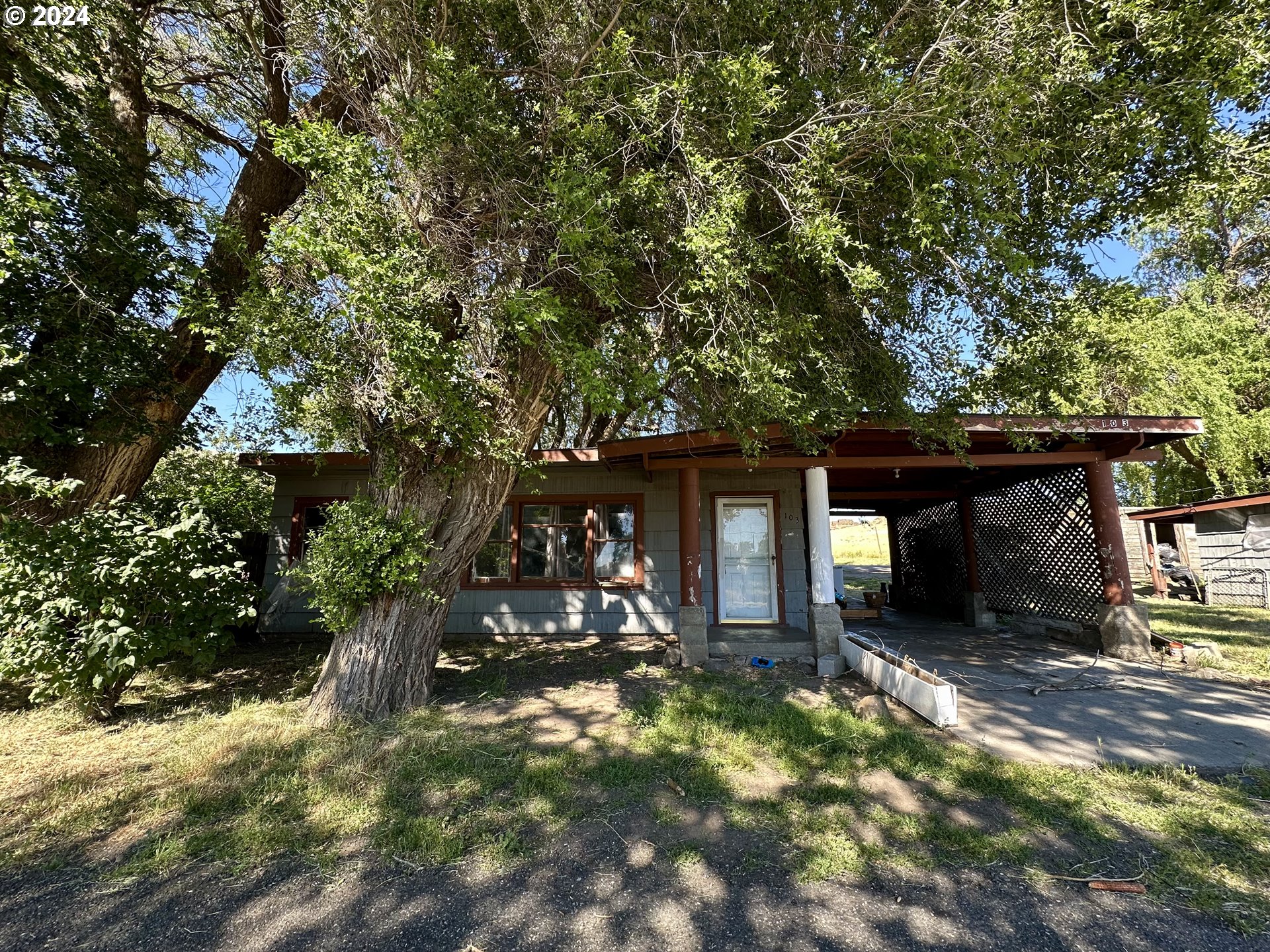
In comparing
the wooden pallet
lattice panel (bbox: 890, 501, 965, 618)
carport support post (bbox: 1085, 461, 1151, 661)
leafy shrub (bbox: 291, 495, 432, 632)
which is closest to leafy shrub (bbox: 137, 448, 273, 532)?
leafy shrub (bbox: 291, 495, 432, 632)

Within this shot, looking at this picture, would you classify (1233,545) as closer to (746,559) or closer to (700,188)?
(746,559)

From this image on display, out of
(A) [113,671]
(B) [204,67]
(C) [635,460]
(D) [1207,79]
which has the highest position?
(B) [204,67]

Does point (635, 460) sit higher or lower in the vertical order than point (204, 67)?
lower

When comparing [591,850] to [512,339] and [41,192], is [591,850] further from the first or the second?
[41,192]

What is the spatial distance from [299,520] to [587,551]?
433 cm

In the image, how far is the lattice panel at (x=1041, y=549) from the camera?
7457 mm

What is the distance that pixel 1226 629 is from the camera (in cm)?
863

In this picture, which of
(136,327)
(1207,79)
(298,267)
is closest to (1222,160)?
(1207,79)

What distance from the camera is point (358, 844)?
2.72m

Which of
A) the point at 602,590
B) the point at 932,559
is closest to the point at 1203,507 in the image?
the point at 932,559

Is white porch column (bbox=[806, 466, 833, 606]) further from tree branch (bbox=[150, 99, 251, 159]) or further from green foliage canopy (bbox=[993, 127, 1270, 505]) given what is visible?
tree branch (bbox=[150, 99, 251, 159])

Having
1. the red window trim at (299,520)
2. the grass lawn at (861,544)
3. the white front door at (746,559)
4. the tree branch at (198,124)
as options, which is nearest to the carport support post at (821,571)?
the white front door at (746,559)

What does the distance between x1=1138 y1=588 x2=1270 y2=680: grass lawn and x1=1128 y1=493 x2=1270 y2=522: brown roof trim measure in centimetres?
207

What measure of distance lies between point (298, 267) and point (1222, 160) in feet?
21.1
